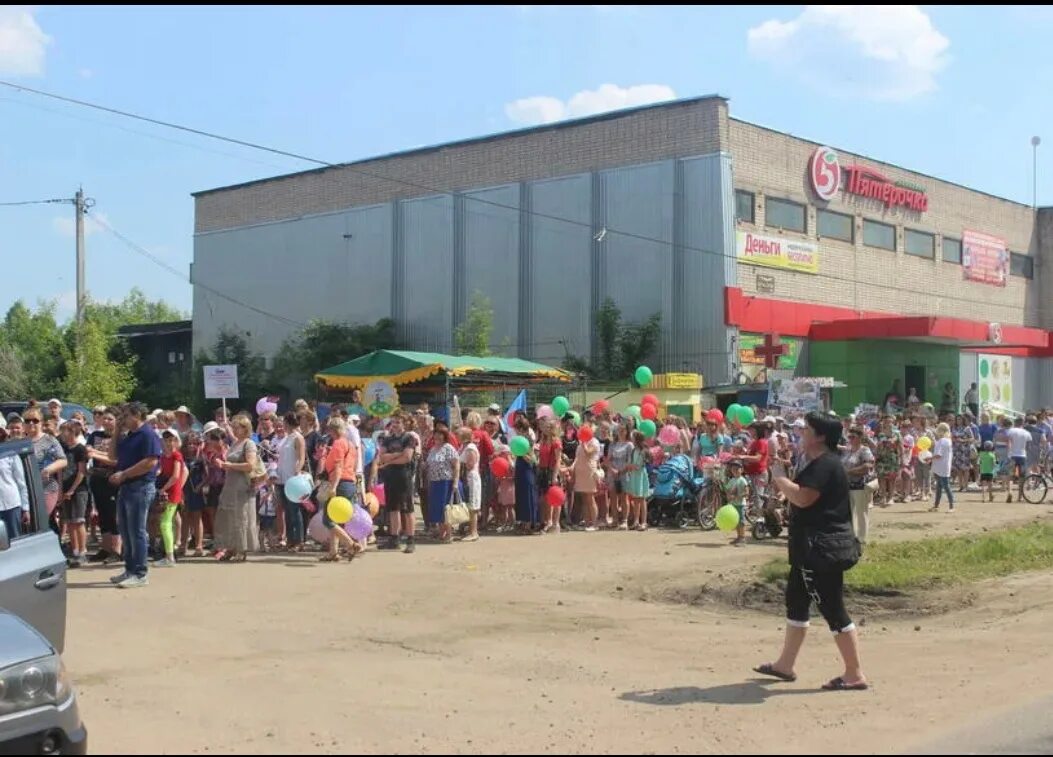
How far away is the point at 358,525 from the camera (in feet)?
45.5

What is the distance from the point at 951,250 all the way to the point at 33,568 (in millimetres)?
43857

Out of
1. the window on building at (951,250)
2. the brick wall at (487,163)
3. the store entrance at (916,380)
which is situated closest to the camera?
the brick wall at (487,163)

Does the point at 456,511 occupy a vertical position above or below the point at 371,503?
below

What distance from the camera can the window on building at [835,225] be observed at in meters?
38.0

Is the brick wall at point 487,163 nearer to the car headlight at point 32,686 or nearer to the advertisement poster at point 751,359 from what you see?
the advertisement poster at point 751,359

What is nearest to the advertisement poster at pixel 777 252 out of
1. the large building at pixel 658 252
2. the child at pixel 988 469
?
the large building at pixel 658 252

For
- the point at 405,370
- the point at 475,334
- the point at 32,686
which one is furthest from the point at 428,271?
the point at 32,686

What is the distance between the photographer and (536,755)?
6.17 metres

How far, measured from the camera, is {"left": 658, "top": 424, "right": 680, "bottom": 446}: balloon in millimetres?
18109

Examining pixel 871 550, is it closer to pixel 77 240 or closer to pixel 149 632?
pixel 149 632

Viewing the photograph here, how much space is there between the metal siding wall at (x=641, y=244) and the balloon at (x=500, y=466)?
17943 millimetres

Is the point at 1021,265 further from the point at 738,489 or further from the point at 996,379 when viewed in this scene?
the point at 738,489

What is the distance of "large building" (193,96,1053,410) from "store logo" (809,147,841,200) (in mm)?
81

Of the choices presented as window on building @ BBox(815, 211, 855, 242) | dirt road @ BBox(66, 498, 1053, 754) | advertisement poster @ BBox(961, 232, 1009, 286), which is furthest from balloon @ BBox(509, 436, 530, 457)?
advertisement poster @ BBox(961, 232, 1009, 286)
